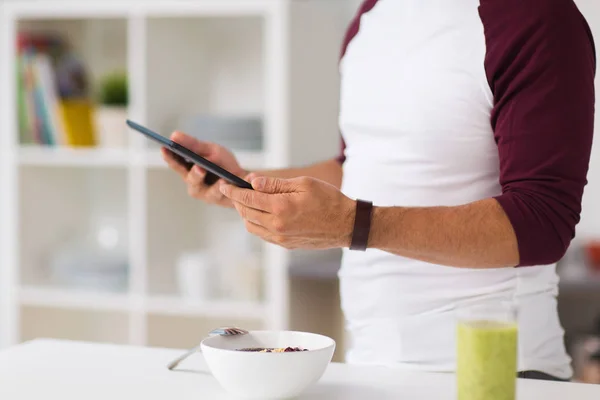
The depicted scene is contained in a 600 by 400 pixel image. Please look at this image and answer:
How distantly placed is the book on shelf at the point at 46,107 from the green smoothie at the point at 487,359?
7.34 ft

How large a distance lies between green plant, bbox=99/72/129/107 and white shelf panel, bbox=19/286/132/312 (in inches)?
26.7

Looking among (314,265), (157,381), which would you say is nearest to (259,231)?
(157,381)

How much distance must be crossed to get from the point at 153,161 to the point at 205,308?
0.53m

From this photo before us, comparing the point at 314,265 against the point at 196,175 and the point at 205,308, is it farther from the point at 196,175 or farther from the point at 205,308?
the point at 196,175

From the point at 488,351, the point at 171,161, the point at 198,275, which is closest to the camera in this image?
the point at 488,351

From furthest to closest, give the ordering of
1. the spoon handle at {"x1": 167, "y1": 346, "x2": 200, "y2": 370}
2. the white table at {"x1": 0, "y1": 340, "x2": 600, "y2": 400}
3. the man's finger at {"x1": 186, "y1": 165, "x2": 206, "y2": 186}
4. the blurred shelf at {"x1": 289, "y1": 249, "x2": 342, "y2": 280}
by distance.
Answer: the blurred shelf at {"x1": 289, "y1": 249, "x2": 342, "y2": 280}
the man's finger at {"x1": 186, "y1": 165, "x2": 206, "y2": 186}
the spoon handle at {"x1": 167, "y1": 346, "x2": 200, "y2": 370}
the white table at {"x1": 0, "y1": 340, "x2": 600, "y2": 400}

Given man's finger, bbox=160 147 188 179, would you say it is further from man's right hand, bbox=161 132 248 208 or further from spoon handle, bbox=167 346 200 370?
spoon handle, bbox=167 346 200 370

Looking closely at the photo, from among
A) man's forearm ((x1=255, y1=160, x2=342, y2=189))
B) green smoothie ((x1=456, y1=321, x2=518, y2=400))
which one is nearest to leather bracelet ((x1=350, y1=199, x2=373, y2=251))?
green smoothie ((x1=456, y1=321, x2=518, y2=400))

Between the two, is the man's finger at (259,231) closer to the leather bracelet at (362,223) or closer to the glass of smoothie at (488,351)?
the leather bracelet at (362,223)

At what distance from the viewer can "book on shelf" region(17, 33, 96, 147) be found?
2945 millimetres

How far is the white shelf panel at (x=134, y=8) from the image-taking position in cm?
267

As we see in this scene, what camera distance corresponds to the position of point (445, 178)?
55.8 inches

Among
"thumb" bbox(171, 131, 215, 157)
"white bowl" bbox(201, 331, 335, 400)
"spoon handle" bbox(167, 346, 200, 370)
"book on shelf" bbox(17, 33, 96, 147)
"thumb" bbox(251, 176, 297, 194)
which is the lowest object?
"spoon handle" bbox(167, 346, 200, 370)

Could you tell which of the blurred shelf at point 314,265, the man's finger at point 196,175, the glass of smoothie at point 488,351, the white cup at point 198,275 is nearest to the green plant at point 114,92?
the white cup at point 198,275
